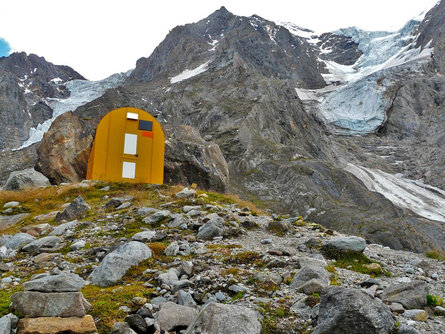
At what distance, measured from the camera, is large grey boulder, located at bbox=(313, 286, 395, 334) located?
4441mm

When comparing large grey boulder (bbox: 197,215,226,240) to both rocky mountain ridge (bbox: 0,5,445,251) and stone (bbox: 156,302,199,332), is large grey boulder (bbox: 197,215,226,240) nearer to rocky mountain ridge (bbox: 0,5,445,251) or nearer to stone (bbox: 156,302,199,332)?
stone (bbox: 156,302,199,332)

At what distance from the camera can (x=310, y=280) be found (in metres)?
6.53

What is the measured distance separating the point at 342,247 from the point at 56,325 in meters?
7.64

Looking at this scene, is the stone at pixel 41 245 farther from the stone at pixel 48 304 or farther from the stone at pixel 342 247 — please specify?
the stone at pixel 342 247

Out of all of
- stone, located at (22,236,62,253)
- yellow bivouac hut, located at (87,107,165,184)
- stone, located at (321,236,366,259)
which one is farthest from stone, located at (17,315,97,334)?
yellow bivouac hut, located at (87,107,165,184)

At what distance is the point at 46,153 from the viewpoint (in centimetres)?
2828

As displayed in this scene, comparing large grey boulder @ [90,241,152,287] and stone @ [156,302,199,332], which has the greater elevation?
stone @ [156,302,199,332]

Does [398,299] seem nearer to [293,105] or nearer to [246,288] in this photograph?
[246,288]

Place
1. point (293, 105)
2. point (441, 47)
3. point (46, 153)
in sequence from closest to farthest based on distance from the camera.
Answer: point (46, 153) < point (293, 105) < point (441, 47)

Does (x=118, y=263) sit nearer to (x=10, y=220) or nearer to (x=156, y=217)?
(x=156, y=217)

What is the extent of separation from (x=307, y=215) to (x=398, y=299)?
169ft

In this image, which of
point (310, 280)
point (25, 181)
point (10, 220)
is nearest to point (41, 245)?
point (10, 220)

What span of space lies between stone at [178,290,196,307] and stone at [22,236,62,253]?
18.3ft

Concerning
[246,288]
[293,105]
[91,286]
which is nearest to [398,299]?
[246,288]
